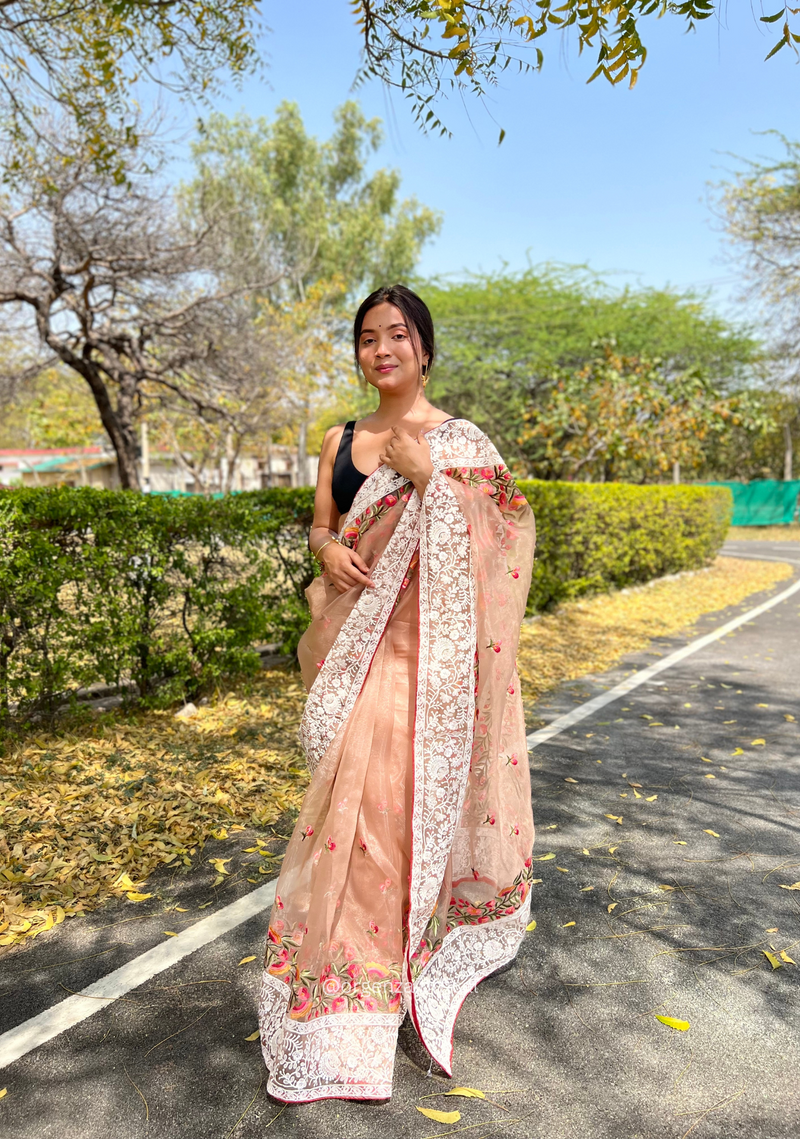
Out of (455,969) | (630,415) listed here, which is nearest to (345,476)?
(455,969)

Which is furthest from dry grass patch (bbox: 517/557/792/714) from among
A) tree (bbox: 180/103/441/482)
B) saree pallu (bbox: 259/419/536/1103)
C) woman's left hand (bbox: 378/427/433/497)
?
tree (bbox: 180/103/441/482)

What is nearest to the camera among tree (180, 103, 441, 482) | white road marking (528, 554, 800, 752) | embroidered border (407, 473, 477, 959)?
embroidered border (407, 473, 477, 959)

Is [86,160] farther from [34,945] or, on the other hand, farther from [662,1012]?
[662,1012]

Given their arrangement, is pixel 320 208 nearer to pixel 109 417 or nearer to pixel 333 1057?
pixel 109 417

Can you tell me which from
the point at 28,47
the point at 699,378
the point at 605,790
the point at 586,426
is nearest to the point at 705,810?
the point at 605,790

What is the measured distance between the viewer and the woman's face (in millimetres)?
2543

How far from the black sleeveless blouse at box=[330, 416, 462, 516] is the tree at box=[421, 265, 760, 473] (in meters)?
19.5

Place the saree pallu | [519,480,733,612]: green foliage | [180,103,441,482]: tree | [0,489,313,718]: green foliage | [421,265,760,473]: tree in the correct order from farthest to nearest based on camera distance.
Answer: [180,103,441,482]: tree, [421,265,760,473]: tree, [519,480,733,612]: green foliage, [0,489,313,718]: green foliage, the saree pallu

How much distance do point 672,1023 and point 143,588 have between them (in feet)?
13.5

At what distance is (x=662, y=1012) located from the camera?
249cm

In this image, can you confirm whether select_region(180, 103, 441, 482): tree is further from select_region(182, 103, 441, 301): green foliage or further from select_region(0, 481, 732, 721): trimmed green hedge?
select_region(0, 481, 732, 721): trimmed green hedge

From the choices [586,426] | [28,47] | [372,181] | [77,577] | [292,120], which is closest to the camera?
[77,577]

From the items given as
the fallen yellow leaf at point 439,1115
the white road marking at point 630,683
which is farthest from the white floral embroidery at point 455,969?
the white road marking at point 630,683

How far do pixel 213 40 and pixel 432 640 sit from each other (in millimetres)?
7303
